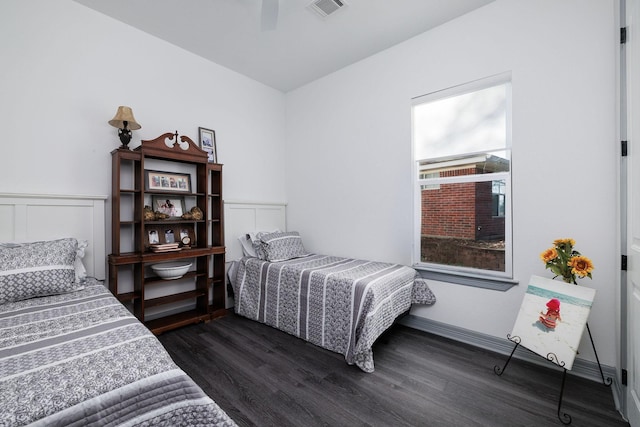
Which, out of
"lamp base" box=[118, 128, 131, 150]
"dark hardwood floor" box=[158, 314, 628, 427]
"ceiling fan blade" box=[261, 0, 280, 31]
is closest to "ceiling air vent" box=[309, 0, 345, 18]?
"ceiling fan blade" box=[261, 0, 280, 31]

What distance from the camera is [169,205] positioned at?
9.32 feet

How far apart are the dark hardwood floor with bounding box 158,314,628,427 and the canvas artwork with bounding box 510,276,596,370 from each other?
288mm

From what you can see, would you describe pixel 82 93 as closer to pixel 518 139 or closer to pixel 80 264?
pixel 80 264

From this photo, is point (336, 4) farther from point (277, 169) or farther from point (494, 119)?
point (277, 169)

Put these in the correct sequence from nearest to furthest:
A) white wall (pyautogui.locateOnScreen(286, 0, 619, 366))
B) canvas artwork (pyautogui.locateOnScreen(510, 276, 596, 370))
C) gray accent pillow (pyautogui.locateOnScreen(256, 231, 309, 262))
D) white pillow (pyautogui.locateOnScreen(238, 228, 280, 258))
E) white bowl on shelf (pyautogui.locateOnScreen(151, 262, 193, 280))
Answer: canvas artwork (pyautogui.locateOnScreen(510, 276, 596, 370))
white wall (pyautogui.locateOnScreen(286, 0, 619, 366))
white bowl on shelf (pyautogui.locateOnScreen(151, 262, 193, 280))
gray accent pillow (pyautogui.locateOnScreen(256, 231, 309, 262))
white pillow (pyautogui.locateOnScreen(238, 228, 280, 258))

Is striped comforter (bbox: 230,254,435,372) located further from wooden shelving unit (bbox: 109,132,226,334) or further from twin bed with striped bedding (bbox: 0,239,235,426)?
twin bed with striped bedding (bbox: 0,239,235,426)

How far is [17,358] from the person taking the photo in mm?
1025

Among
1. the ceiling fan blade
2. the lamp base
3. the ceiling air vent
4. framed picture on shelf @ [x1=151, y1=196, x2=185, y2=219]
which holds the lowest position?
framed picture on shelf @ [x1=151, y1=196, x2=185, y2=219]

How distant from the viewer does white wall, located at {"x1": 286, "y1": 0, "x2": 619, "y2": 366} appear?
6.26ft

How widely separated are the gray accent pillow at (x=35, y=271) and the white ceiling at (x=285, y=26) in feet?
6.85

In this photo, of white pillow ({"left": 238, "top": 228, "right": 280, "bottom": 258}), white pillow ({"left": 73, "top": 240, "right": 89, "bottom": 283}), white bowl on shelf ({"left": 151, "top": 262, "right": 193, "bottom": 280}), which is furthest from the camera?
white pillow ({"left": 238, "top": 228, "right": 280, "bottom": 258})

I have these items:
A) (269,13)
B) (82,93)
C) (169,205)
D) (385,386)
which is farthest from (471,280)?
(82,93)

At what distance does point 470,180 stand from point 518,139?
1.54ft

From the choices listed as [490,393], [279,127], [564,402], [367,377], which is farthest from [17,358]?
[279,127]
